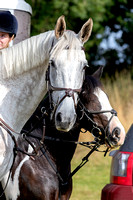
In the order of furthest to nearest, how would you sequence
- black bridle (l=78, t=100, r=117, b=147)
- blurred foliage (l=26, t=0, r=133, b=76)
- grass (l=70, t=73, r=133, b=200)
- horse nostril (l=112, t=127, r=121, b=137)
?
blurred foliage (l=26, t=0, r=133, b=76) < grass (l=70, t=73, r=133, b=200) < black bridle (l=78, t=100, r=117, b=147) < horse nostril (l=112, t=127, r=121, b=137)

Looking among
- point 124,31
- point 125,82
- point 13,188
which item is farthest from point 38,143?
point 124,31

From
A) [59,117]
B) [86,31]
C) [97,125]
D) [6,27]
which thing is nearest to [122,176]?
[59,117]

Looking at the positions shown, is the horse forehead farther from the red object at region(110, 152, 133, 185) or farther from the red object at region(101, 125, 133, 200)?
the red object at region(110, 152, 133, 185)

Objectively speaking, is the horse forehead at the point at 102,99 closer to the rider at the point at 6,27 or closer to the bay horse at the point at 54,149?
the bay horse at the point at 54,149

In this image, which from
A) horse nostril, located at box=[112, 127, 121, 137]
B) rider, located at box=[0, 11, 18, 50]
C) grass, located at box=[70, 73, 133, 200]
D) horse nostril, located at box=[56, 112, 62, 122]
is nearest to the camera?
horse nostril, located at box=[56, 112, 62, 122]

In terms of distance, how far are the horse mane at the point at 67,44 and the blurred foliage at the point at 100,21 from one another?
7745 mm

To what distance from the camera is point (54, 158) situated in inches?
208

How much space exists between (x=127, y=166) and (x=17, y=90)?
126 centimetres

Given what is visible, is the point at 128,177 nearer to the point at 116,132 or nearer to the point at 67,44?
the point at 116,132

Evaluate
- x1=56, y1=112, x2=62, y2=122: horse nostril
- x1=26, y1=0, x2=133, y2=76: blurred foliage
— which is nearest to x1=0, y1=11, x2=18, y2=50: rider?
x1=56, y1=112, x2=62, y2=122: horse nostril

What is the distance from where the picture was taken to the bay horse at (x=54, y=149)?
5.03m

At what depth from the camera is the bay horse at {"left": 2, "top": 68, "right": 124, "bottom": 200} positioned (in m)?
5.03

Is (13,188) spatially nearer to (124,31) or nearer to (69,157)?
(69,157)

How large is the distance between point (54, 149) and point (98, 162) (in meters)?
6.18
